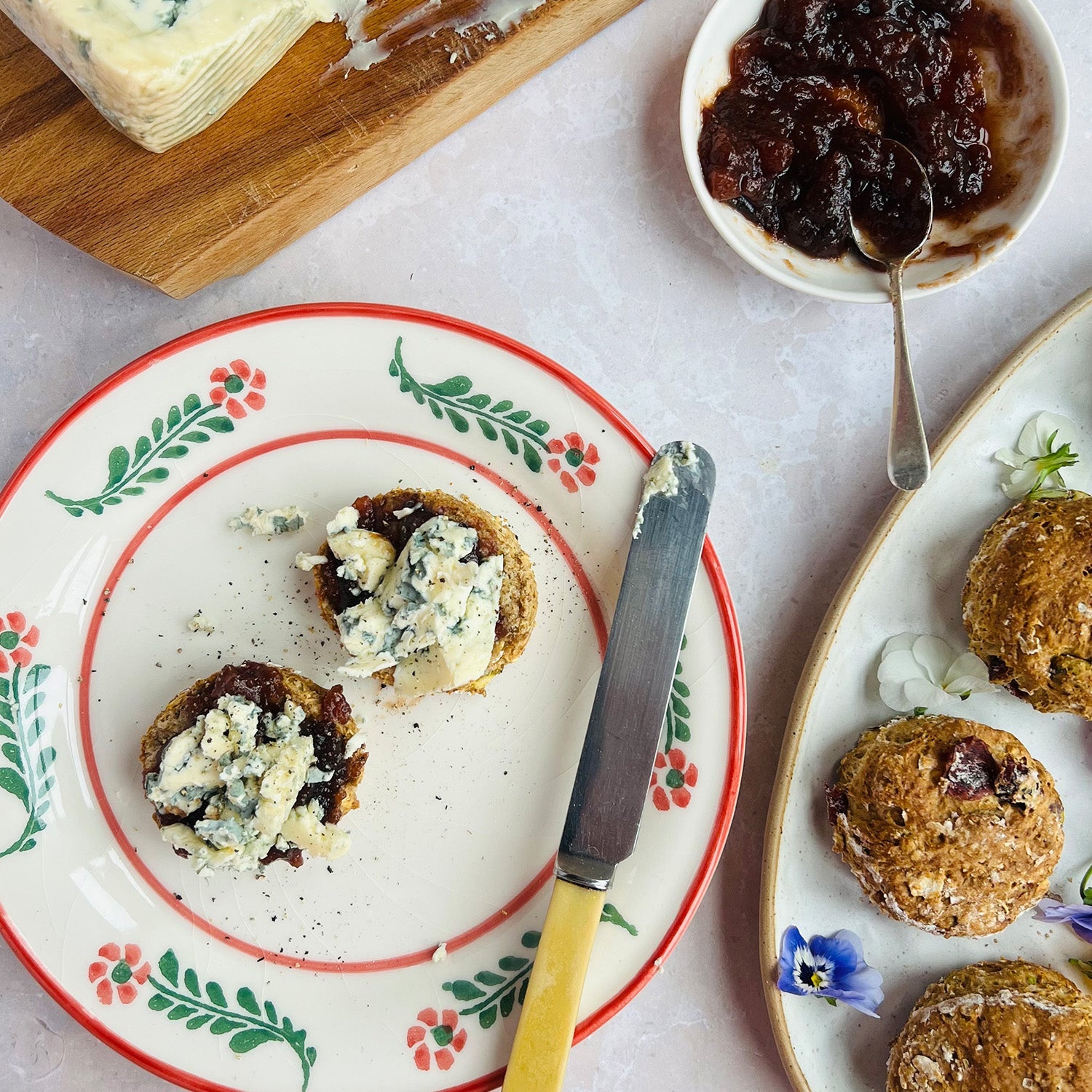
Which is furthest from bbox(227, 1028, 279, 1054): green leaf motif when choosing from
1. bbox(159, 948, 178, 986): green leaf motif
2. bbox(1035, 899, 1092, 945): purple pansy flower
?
bbox(1035, 899, 1092, 945): purple pansy flower

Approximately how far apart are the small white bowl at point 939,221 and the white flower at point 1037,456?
45 cm

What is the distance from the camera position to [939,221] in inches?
90.0

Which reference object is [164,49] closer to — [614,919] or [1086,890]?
[614,919]

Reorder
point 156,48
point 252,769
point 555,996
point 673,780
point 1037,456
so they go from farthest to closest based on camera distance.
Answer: point 1037,456
point 673,780
point 555,996
point 252,769
point 156,48

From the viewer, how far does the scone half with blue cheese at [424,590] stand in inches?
80.7

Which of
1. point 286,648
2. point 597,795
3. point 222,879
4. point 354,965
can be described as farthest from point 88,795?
point 597,795

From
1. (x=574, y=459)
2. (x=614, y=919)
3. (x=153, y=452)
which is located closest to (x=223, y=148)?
(x=153, y=452)

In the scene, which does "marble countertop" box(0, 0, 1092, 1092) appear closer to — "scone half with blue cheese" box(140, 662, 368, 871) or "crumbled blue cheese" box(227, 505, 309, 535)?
"crumbled blue cheese" box(227, 505, 309, 535)

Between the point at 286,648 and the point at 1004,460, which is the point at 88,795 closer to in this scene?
the point at 286,648

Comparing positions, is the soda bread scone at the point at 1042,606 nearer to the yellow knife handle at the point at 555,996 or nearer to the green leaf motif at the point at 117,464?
the yellow knife handle at the point at 555,996

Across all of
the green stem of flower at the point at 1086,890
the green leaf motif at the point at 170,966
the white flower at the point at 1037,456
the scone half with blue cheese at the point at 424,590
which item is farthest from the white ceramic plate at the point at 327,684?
the green stem of flower at the point at 1086,890

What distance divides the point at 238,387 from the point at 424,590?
71cm

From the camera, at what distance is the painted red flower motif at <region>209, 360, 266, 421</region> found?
2197 millimetres

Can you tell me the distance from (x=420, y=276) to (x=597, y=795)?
1443 millimetres
